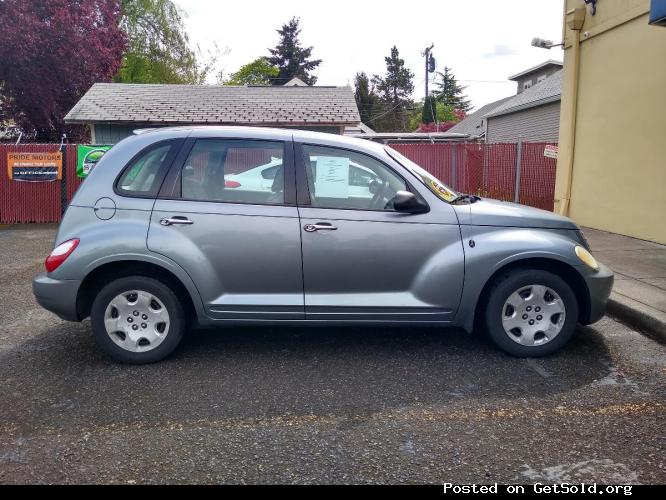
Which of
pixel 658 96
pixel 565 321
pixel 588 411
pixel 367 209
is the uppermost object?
pixel 658 96

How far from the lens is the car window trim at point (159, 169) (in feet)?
14.5

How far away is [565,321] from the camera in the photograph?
4.54m

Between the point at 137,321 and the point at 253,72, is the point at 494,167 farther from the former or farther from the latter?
the point at 253,72

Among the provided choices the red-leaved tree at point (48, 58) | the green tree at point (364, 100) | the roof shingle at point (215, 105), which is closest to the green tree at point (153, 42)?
the red-leaved tree at point (48, 58)

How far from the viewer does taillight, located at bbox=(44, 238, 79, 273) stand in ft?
14.2

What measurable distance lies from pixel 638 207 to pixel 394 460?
8136mm

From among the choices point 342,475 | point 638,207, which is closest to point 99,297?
point 342,475

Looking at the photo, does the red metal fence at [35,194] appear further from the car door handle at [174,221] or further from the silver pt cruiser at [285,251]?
the car door handle at [174,221]

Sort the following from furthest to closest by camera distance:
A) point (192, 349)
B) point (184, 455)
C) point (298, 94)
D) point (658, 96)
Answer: point (298, 94) → point (658, 96) → point (192, 349) → point (184, 455)

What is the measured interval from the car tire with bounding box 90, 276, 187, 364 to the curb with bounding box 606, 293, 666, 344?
13.5ft

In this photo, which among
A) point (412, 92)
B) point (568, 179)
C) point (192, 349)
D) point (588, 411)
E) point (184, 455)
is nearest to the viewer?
point (184, 455)

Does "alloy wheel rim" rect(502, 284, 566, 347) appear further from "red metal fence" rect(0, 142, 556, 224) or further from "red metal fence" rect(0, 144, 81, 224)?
"red metal fence" rect(0, 144, 81, 224)

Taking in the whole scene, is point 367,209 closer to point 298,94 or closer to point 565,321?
point 565,321

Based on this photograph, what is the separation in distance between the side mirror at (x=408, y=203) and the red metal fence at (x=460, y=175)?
1020 centimetres
